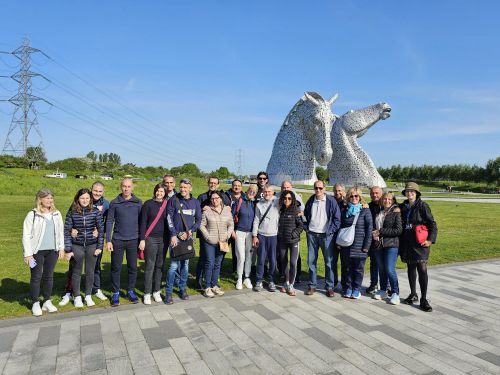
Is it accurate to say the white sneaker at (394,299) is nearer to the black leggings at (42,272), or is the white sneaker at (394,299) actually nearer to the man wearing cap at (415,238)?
the man wearing cap at (415,238)

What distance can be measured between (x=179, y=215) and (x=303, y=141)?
30309mm

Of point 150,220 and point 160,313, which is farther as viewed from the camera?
point 150,220

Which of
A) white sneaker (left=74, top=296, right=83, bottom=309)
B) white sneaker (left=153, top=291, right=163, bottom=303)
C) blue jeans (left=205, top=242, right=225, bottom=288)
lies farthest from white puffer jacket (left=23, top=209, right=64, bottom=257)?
blue jeans (left=205, top=242, right=225, bottom=288)

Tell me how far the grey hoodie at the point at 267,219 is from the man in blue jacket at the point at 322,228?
57 centimetres

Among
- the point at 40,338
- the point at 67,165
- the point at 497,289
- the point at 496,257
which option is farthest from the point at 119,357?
the point at 67,165

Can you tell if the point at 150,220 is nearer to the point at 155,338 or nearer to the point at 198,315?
the point at 198,315

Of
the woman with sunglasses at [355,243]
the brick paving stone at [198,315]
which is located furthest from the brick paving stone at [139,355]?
the woman with sunglasses at [355,243]

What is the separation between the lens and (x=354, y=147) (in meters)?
36.1

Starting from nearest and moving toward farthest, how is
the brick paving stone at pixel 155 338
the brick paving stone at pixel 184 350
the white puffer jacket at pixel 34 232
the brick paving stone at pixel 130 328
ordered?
the brick paving stone at pixel 184 350 < the brick paving stone at pixel 155 338 < the brick paving stone at pixel 130 328 < the white puffer jacket at pixel 34 232

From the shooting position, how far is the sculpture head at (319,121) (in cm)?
3216

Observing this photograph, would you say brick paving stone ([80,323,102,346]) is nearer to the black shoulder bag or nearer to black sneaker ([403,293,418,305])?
the black shoulder bag

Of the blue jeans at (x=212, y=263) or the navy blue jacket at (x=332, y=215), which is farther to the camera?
the navy blue jacket at (x=332, y=215)

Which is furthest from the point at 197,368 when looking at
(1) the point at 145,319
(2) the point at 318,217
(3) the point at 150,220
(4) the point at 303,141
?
(4) the point at 303,141

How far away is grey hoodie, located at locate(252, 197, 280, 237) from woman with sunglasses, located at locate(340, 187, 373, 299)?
108cm
